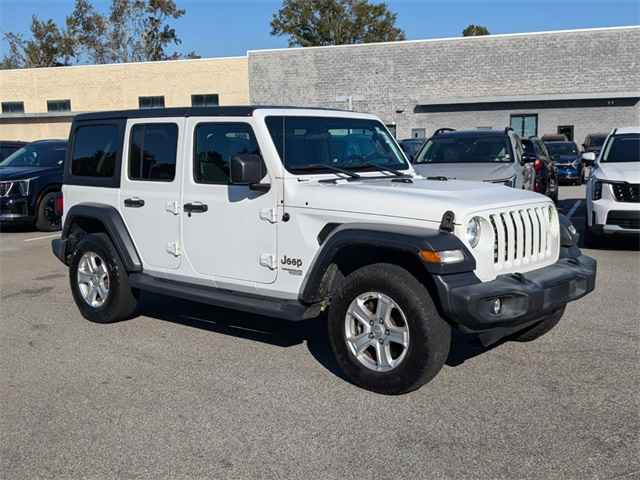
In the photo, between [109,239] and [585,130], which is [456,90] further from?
[109,239]

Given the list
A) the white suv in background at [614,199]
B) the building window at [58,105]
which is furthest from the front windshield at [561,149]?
the building window at [58,105]

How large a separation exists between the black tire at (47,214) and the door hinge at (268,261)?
987cm

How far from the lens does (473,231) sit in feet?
15.5

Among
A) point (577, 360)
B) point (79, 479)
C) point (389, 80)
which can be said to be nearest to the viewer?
point (79, 479)

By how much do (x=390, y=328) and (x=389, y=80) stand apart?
1444 inches

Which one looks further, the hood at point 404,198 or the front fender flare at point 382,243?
the hood at point 404,198

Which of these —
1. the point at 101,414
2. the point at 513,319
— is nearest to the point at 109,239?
the point at 101,414

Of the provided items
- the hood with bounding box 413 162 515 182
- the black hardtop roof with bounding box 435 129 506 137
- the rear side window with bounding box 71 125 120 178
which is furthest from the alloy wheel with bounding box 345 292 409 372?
the black hardtop roof with bounding box 435 129 506 137

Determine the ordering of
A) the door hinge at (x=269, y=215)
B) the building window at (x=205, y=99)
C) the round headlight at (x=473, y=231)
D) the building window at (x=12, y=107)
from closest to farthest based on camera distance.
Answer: the round headlight at (x=473, y=231), the door hinge at (x=269, y=215), the building window at (x=205, y=99), the building window at (x=12, y=107)

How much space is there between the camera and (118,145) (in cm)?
671

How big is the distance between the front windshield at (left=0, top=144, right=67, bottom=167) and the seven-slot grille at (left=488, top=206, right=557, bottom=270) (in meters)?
11.6

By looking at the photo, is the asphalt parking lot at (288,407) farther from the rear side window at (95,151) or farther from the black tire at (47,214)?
the black tire at (47,214)

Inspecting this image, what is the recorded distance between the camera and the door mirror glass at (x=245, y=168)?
5.20 meters

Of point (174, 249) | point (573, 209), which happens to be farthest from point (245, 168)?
point (573, 209)
